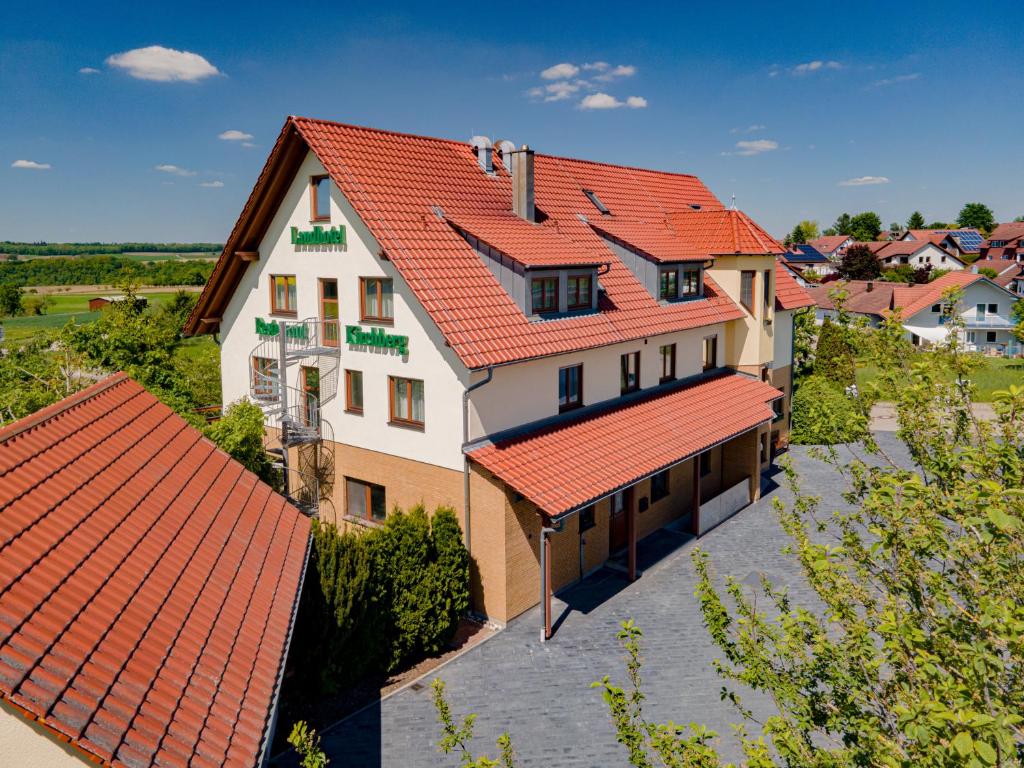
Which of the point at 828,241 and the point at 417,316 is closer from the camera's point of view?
A: the point at 417,316

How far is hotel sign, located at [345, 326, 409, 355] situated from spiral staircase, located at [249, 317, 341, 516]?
27.5 inches

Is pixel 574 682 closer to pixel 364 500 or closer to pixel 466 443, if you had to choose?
pixel 466 443

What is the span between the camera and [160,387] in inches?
920

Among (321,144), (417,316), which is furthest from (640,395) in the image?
(321,144)

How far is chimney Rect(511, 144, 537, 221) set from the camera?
21.7 meters

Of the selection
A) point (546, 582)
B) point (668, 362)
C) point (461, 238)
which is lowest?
point (546, 582)

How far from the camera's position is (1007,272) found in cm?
9231

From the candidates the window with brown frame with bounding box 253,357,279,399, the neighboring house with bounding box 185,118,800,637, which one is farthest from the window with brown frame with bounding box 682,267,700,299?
the window with brown frame with bounding box 253,357,279,399

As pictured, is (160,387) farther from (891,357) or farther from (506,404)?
(891,357)

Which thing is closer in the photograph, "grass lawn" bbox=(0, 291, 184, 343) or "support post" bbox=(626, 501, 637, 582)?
"support post" bbox=(626, 501, 637, 582)

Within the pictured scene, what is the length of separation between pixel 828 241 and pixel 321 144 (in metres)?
139

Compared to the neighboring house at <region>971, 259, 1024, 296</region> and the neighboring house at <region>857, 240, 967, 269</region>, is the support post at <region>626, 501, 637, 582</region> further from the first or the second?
the neighboring house at <region>857, 240, 967, 269</region>

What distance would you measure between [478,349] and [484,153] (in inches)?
345

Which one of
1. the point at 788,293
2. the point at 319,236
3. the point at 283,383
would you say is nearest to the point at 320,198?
the point at 319,236
